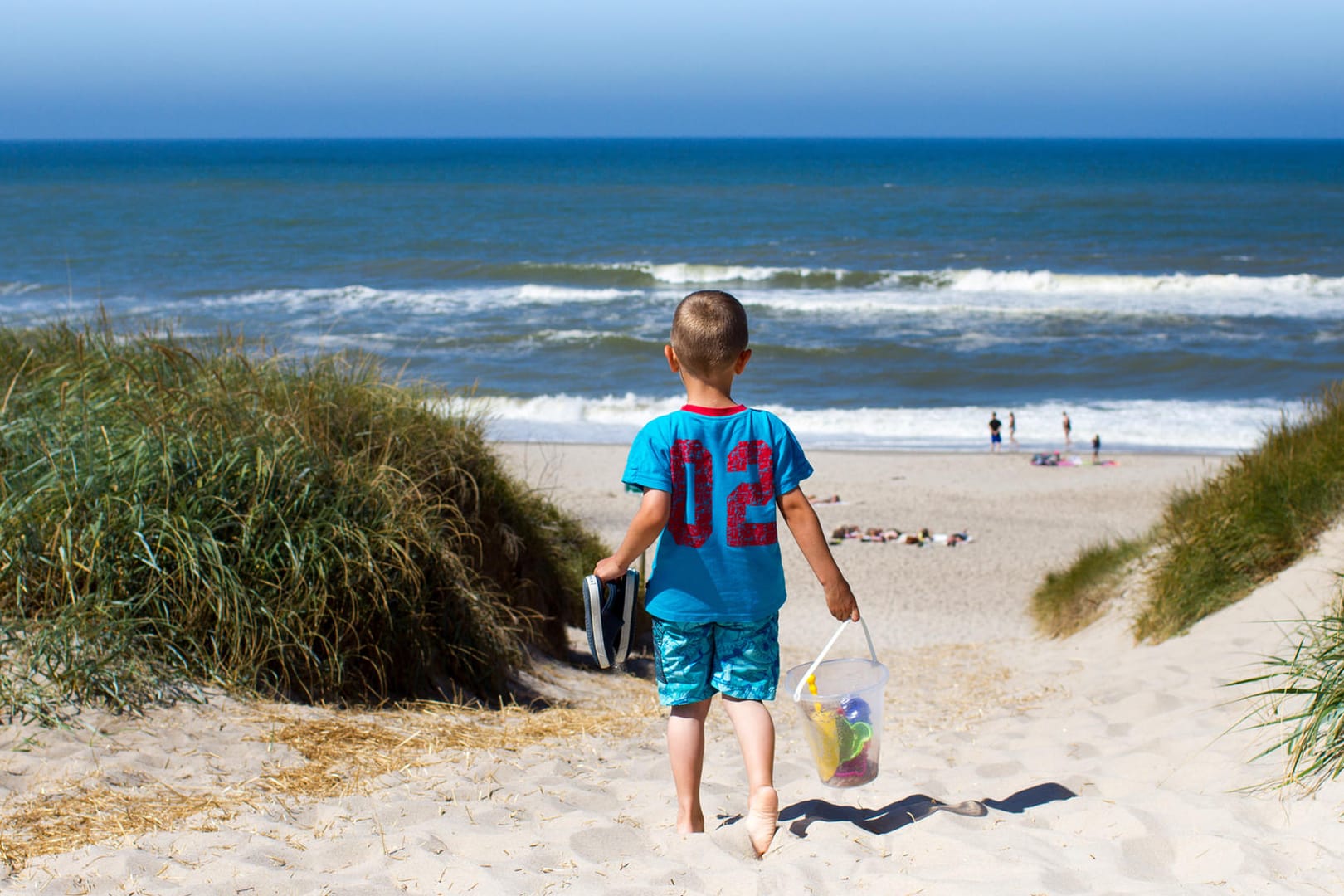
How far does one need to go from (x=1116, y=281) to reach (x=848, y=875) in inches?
1544

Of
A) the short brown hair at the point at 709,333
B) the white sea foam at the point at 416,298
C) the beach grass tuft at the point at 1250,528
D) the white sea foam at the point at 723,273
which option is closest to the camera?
the short brown hair at the point at 709,333

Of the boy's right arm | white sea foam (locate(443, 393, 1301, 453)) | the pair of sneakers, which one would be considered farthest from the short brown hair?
white sea foam (locate(443, 393, 1301, 453))

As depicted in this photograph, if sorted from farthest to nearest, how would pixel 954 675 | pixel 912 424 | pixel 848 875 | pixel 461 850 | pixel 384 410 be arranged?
pixel 912 424 < pixel 954 675 < pixel 384 410 < pixel 461 850 < pixel 848 875

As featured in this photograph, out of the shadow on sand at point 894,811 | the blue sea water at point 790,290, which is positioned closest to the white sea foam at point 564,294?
the blue sea water at point 790,290

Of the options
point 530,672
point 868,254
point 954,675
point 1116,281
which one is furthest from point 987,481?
point 868,254

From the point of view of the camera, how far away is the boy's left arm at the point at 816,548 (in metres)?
3.03

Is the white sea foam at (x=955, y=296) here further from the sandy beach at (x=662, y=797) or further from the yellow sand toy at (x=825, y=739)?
the yellow sand toy at (x=825, y=739)

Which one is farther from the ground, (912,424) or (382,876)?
(382,876)

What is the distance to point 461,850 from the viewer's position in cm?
311

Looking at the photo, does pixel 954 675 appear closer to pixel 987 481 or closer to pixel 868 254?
pixel 987 481

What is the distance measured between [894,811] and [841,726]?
398 mm

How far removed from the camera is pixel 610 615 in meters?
3.03

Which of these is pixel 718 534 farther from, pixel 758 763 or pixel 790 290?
pixel 790 290

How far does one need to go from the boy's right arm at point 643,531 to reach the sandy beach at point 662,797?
800 mm
